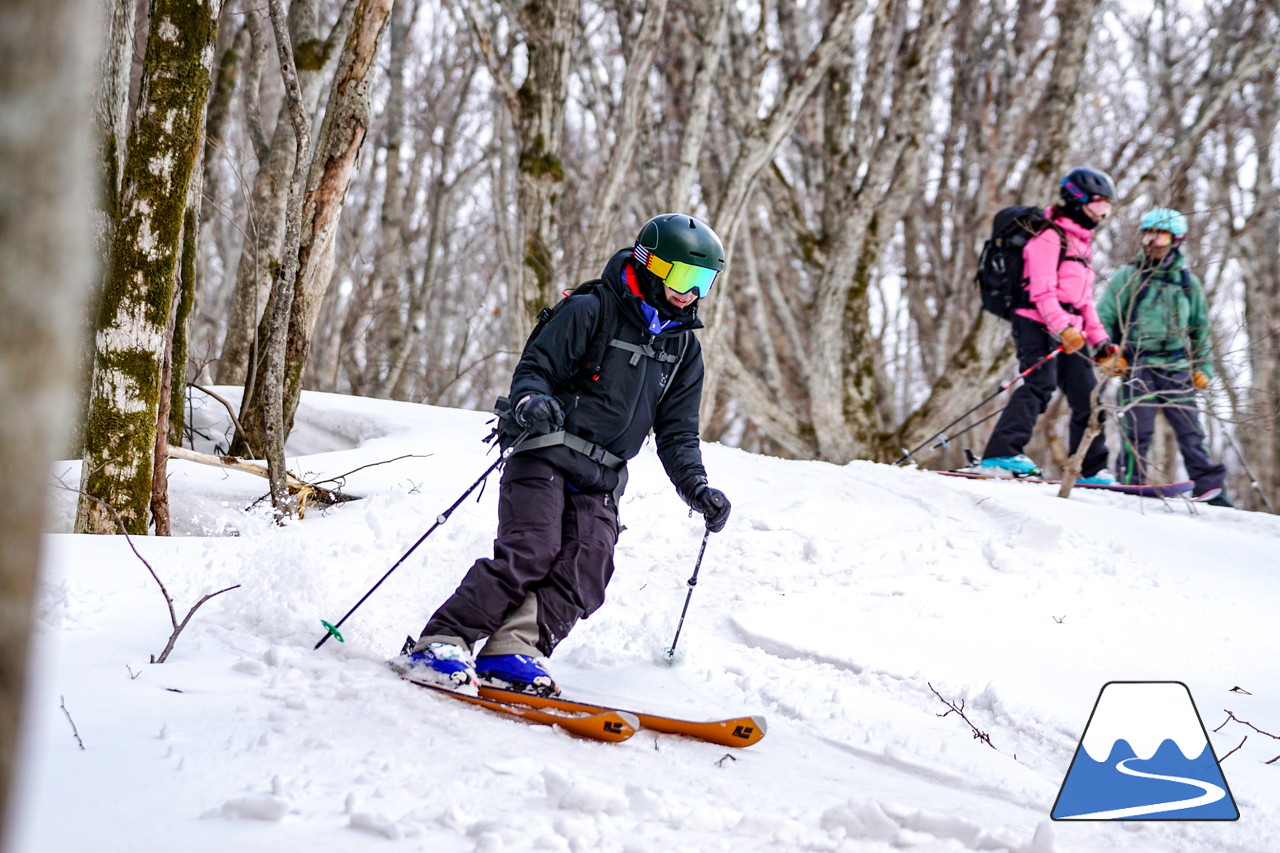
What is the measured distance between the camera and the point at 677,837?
2004 mm

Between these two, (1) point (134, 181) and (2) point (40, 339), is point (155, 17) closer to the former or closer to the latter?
(1) point (134, 181)

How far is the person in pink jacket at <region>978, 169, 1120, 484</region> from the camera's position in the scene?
6.52m

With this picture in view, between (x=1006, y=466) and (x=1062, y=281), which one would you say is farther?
(x=1006, y=466)

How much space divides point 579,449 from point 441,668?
35.1 inches

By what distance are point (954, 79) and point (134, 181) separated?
12.3 meters

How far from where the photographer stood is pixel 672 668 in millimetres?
3600

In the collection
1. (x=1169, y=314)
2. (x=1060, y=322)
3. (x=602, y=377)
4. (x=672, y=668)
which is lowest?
(x=672, y=668)

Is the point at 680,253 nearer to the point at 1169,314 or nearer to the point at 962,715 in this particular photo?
the point at 962,715

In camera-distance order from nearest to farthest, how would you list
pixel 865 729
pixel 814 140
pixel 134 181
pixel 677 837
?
pixel 677 837
pixel 865 729
pixel 134 181
pixel 814 140

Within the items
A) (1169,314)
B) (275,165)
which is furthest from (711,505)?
(275,165)

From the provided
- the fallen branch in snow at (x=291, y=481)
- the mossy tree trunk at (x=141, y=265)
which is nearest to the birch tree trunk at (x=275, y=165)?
the fallen branch in snow at (x=291, y=481)

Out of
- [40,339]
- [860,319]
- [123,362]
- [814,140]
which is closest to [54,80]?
[40,339]

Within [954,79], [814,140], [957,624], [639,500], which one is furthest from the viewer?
[954,79]

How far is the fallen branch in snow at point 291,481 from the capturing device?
A: 4.73m
